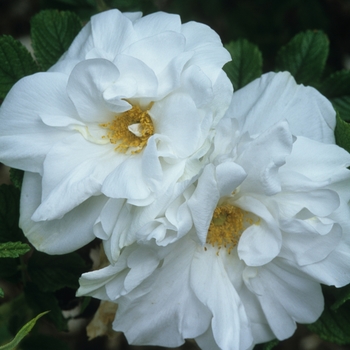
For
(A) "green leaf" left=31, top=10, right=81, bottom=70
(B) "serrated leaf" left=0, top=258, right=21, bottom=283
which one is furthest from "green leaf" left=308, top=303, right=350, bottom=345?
(A) "green leaf" left=31, top=10, right=81, bottom=70

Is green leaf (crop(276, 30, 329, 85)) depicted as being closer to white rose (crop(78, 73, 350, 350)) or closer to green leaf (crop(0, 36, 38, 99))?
white rose (crop(78, 73, 350, 350))

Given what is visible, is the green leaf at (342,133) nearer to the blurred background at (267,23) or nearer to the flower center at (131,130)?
the flower center at (131,130)

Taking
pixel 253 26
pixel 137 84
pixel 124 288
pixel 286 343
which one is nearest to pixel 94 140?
pixel 137 84

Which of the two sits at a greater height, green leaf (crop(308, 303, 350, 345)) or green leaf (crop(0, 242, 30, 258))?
green leaf (crop(0, 242, 30, 258))

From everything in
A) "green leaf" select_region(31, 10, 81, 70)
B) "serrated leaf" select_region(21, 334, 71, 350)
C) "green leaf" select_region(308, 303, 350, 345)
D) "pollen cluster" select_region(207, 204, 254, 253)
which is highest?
"green leaf" select_region(31, 10, 81, 70)

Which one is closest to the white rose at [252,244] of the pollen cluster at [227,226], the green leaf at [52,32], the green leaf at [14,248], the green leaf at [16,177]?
the pollen cluster at [227,226]

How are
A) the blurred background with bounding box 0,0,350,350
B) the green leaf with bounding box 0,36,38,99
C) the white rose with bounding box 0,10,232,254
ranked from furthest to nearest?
the blurred background with bounding box 0,0,350,350
the green leaf with bounding box 0,36,38,99
the white rose with bounding box 0,10,232,254
